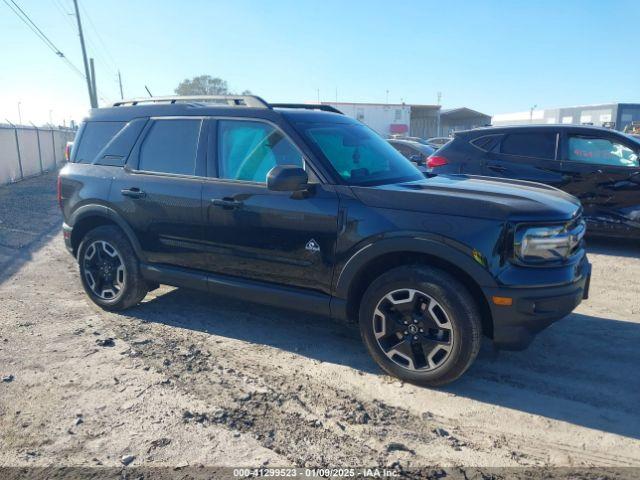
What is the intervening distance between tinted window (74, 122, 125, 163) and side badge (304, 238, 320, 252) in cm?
249

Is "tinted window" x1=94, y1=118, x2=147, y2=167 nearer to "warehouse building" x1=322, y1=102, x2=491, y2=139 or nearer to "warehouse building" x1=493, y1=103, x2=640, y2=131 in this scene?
"warehouse building" x1=322, y1=102, x2=491, y2=139

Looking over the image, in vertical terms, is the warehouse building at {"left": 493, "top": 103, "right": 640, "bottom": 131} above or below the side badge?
above

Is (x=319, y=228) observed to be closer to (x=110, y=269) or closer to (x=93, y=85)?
(x=110, y=269)

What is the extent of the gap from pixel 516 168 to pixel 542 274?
468 cm

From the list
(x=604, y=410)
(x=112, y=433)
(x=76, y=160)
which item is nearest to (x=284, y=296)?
(x=112, y=433)

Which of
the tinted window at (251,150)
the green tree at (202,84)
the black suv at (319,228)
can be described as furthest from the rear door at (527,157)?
the green tree at (202,84)

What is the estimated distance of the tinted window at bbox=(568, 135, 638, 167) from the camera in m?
7.11

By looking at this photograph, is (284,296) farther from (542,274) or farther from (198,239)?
(542,274)

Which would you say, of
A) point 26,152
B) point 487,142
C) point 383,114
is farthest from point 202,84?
point 487,142

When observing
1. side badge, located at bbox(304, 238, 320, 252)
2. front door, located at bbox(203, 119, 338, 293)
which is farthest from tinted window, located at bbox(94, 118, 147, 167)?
side badge, located at bbox(304, 238, 320, 252)

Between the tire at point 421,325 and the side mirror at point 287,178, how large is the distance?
91 centimetres

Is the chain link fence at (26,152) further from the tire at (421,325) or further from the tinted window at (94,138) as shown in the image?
the tire at (421,325)

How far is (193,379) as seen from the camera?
368cm

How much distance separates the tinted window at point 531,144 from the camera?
7.45 metres
